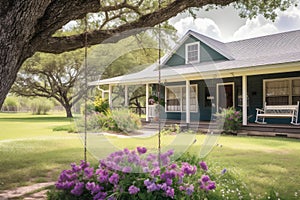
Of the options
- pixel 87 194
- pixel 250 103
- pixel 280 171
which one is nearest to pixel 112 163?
pixel 87 194

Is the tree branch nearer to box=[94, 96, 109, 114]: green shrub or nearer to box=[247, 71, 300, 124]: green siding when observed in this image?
box=[94, 96, 109, 114]: green shrub

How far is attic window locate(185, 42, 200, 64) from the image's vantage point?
13320mm

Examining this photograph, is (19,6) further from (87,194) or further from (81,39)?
(81,39)

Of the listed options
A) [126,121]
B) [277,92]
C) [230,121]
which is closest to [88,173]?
[126,121]

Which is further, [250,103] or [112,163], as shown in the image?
[250,103]

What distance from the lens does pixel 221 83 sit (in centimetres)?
1201

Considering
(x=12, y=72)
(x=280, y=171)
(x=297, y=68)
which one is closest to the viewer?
(x=12, y=72)

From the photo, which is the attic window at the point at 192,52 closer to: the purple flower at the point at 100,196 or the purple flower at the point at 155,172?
the purple flower at the point at 155,172

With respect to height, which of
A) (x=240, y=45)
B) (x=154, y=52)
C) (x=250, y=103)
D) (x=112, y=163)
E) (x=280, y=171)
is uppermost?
(x=240, y=45)

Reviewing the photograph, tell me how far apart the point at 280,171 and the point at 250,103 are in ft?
24.6

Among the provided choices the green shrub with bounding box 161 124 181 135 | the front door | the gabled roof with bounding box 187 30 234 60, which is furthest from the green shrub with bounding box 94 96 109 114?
the gabled roof with bounding box 187 30 234 60

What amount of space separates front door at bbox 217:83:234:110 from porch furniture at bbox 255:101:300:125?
1689 millimetres

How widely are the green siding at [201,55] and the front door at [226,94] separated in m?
1.45

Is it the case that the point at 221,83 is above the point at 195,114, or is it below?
above
